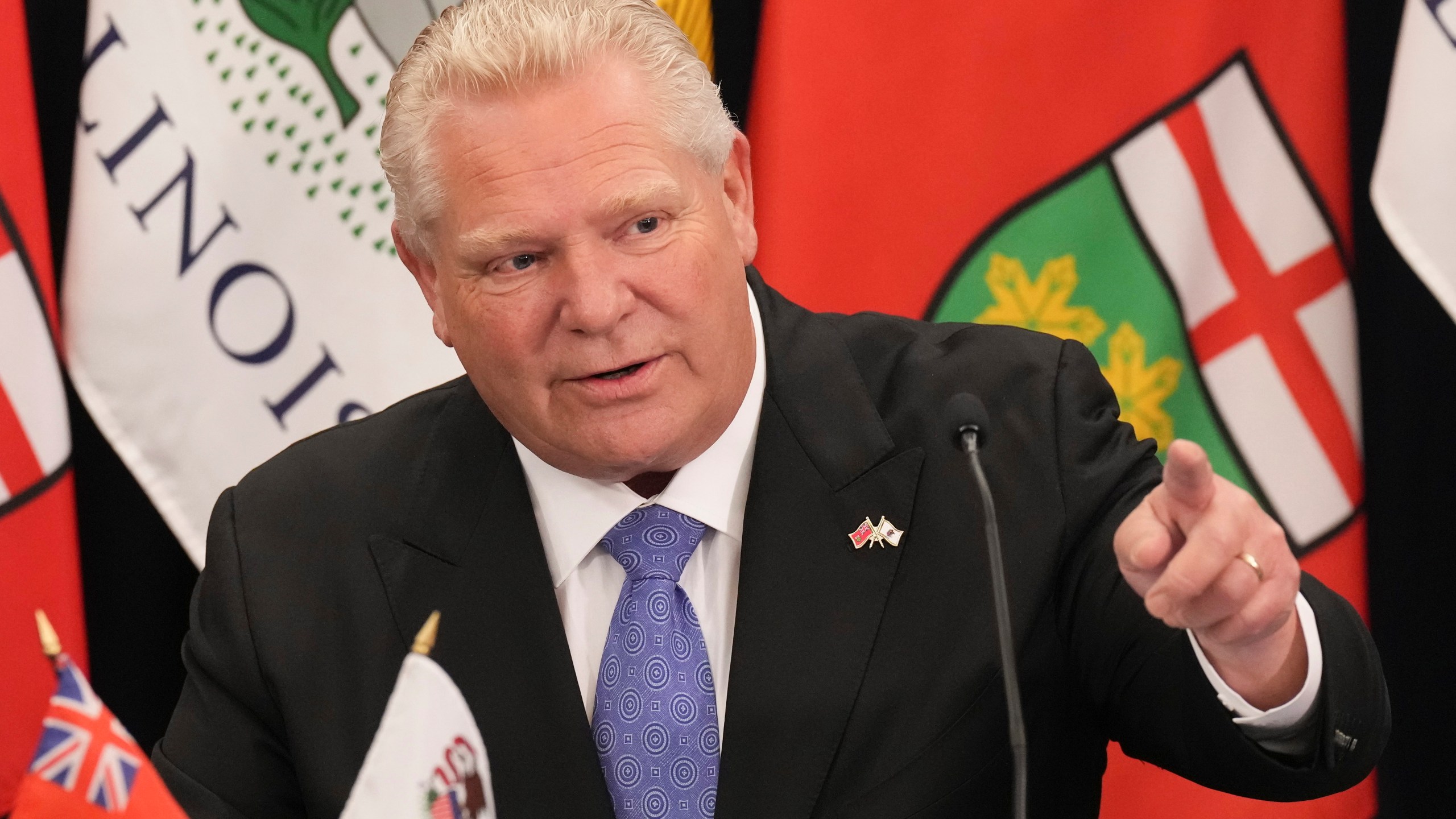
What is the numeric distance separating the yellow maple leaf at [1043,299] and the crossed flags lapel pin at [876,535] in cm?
96

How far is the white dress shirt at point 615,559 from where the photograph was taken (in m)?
1.79

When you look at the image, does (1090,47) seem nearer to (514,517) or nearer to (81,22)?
(514,517)

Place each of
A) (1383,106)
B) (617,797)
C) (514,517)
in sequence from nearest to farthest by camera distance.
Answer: (617,797) → (514,517) → (1383,106)

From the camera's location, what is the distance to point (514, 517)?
1.87 meters

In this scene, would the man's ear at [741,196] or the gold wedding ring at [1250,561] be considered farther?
the man's ear at [741,196]

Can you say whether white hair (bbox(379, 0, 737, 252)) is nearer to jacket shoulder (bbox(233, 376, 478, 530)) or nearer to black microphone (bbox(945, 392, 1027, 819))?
jacket shoulder (bbox(233, 376, 478, 530))

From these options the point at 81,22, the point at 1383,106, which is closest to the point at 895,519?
the point at 1383,106

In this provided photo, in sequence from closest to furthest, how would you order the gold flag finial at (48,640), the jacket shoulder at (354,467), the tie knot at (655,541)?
the gold flag finial at (48,640) → the tie knot at (655,541) → the jacket shoulder at (354,467)

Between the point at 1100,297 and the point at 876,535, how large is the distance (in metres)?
1.05

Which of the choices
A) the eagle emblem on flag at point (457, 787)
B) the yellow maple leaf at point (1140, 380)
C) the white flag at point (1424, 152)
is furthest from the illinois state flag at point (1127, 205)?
the eagle emblem on flag at point (457, 787)

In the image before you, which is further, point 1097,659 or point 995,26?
point 995,26

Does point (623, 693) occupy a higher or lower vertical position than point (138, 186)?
lower

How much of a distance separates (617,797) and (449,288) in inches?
25.7

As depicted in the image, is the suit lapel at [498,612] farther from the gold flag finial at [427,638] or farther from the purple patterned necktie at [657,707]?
the gold flag finial at [427,638]
